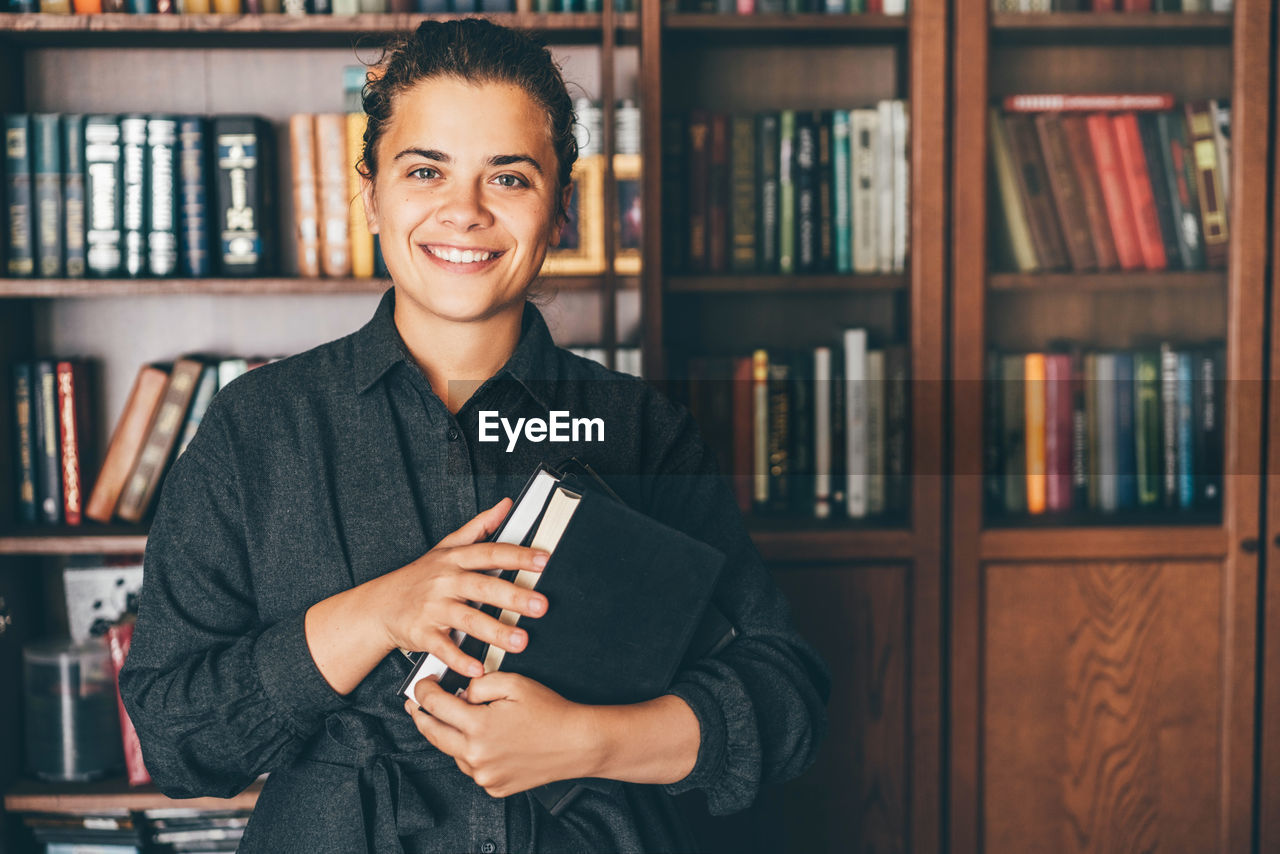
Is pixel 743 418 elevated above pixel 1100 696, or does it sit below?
above

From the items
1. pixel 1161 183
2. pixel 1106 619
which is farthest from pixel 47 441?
pixel 1161 183

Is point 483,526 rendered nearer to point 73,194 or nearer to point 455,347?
point 455,347

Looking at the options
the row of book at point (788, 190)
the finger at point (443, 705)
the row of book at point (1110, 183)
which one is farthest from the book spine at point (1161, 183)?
the finger at point (443, 705)

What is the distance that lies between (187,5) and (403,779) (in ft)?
4.39

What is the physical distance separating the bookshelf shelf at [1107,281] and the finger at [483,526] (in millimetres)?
1064

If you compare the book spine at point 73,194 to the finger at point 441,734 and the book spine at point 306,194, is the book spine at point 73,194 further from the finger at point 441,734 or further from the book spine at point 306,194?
the finger at point 441,734

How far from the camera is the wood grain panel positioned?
5.17 feet

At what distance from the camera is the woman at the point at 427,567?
789 mm

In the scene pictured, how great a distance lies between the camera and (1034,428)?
5.31ft

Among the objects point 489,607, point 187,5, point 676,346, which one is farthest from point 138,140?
point 489,607

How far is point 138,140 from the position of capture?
1565 millimetres

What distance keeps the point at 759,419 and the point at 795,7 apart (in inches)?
26.5

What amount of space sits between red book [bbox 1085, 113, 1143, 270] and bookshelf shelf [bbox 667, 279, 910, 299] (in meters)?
0.37

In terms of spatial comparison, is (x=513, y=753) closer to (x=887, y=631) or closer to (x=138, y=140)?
(x=887, y=631)
